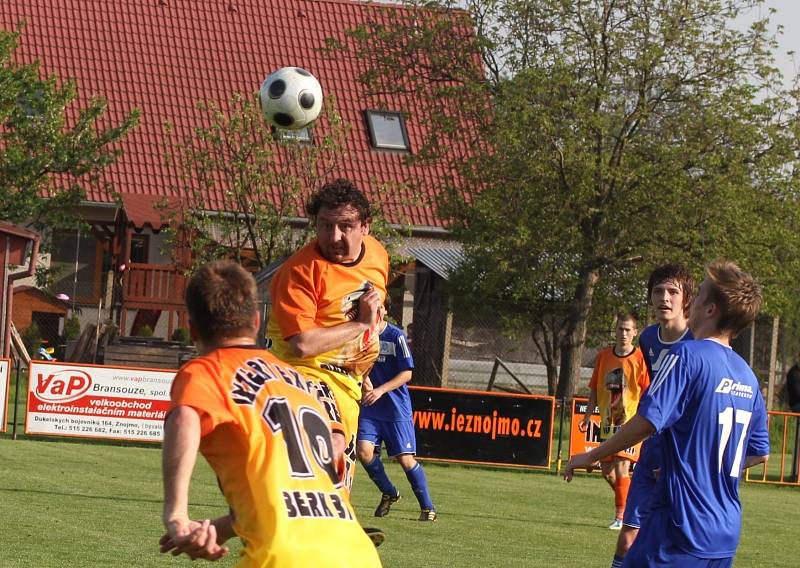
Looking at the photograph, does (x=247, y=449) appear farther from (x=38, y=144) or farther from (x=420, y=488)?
(x=38, y=144)

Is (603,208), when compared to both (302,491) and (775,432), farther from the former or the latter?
(302,491)

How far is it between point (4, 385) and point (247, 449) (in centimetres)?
1415

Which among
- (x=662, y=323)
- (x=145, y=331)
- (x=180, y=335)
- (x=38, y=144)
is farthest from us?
(x=145, y=331)

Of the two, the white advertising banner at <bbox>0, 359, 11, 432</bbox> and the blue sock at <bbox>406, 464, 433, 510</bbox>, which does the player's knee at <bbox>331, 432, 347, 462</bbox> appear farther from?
the white advertising banner at <bbox>0, 359, 11, 432</bbox>

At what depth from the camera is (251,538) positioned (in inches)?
152

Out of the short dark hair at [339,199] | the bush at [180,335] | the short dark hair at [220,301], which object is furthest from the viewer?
the bush at [180,335]

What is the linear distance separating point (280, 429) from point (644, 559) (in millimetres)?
1997

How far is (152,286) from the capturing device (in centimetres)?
2789

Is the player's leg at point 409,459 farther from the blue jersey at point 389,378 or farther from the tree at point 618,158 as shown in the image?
the tree at point 618,158

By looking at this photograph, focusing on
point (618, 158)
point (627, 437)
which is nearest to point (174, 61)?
point (618, 158)

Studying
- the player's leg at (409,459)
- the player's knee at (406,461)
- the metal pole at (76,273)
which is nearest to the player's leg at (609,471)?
the player's leg at (409,459)

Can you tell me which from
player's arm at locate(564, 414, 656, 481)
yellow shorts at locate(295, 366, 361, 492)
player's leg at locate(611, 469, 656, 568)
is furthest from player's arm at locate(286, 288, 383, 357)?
player's leg at locate(611, 469, 656, 568)

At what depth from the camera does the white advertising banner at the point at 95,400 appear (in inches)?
672

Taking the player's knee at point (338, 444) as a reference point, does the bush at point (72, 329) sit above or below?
above
